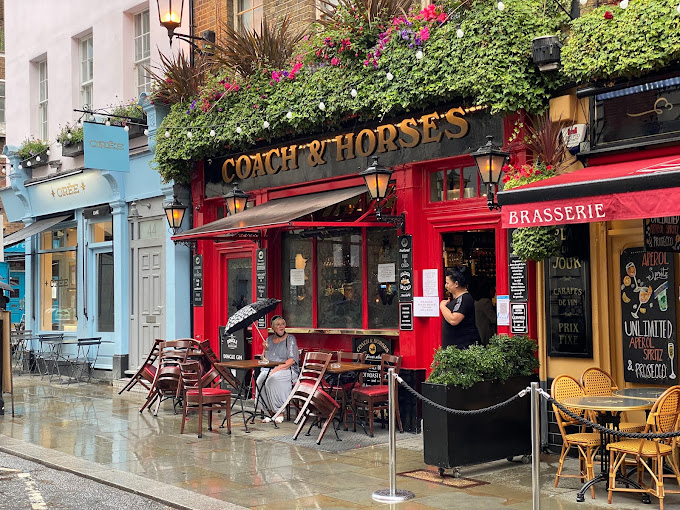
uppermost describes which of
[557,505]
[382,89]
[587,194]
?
[382,89]

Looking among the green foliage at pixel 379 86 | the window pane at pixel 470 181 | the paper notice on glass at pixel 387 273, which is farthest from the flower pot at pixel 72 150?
the window pane at pixel 470 181

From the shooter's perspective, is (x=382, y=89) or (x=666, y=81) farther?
(x=382, y=89)

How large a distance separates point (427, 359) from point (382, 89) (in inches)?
141

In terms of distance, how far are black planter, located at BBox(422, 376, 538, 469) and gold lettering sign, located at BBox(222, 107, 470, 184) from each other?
3.57 m

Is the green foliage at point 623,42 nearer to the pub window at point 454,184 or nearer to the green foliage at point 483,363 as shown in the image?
the pub window at point 454,184

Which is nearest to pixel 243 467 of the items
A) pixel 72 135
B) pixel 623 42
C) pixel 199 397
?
pixel 199 397

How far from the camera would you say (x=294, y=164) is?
13039 mm

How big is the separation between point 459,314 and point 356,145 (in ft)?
11.2

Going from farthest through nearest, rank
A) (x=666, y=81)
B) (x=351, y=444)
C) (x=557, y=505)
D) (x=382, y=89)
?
1. (x=382, y=89)
2. (x=351, y=444)
3. (x=666, y=81)
4. (x=557, y=505)

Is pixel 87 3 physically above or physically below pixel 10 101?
above

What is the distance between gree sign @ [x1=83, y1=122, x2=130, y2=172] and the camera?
607 inches

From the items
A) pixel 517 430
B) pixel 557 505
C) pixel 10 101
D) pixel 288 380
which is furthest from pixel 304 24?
pixel 10 101

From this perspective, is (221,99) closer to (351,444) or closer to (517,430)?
(351,444)

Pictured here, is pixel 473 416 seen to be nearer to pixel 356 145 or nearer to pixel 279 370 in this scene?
pixel 279 370
